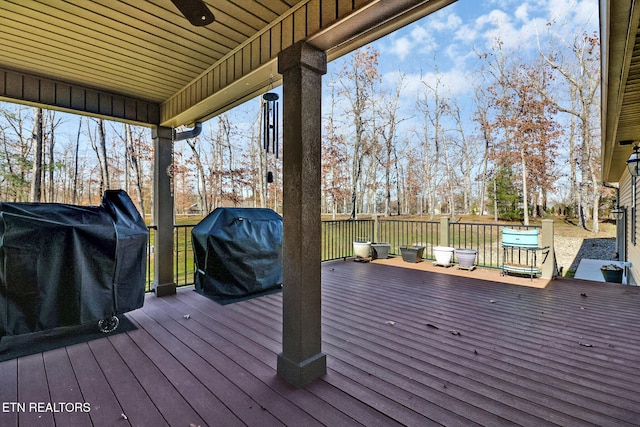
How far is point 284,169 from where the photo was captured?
207cm

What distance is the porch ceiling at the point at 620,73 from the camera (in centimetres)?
166

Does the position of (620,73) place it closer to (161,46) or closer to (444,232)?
(161,46)

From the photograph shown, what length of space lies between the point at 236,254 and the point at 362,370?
7.39 feet

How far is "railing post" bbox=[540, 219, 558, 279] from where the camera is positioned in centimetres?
484

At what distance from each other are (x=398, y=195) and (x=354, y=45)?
1565cm

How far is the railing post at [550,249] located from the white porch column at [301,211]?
4560 millimetres

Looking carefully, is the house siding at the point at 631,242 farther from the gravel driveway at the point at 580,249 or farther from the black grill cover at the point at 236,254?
the black grill cover at the point at 236,254

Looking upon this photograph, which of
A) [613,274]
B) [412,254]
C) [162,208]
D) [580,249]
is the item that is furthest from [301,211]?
[580,249]

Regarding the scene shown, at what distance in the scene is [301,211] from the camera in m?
1.97

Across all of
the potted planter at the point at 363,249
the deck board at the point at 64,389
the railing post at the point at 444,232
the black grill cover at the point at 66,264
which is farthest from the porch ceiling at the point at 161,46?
the railing post at the point at 444,232

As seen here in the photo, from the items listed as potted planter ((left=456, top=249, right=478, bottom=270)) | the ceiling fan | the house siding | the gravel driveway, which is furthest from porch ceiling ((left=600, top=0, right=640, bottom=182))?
the gravel driveway

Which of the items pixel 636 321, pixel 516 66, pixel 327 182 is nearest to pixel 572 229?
pixel 516 66

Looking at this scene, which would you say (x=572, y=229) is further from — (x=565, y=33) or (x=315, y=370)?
(x=315, y=370)

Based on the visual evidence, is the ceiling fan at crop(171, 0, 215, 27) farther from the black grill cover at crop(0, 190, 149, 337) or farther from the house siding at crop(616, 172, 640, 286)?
the house siding at crop(616, 172, 640, 286)
